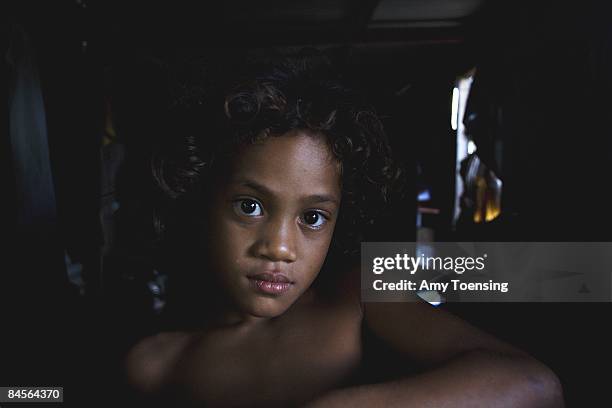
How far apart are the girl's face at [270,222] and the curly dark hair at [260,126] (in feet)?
0.09

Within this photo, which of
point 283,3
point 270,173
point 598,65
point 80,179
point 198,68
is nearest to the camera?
point 270,173

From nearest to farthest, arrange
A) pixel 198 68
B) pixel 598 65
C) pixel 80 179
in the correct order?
pixel 198 68, pixel 598 65, pixel 80 179

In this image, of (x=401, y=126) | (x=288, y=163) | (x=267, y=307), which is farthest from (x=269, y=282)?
(x=401, y=126)

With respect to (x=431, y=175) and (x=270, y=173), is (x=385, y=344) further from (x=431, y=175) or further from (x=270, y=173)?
(x=431, y=175)

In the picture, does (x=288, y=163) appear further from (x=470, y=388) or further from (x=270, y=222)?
(x=470, y=388)

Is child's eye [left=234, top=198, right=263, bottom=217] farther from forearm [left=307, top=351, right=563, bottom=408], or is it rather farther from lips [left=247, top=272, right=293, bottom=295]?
forearm [left=307, top=351, right=563, bottom=408]

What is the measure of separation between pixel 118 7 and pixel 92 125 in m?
0.80

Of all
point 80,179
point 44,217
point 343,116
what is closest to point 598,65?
point 343,116

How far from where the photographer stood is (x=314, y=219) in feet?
1.86

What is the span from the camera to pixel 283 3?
2305 millimetres

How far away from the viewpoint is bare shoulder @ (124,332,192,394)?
1.97 feet

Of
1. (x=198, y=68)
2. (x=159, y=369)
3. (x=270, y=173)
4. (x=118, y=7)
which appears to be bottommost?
(x=159, y=369)

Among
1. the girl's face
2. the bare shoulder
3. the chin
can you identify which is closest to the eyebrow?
the girl's face

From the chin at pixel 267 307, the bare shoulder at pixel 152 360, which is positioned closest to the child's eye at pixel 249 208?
the chin at pixel 267 307
